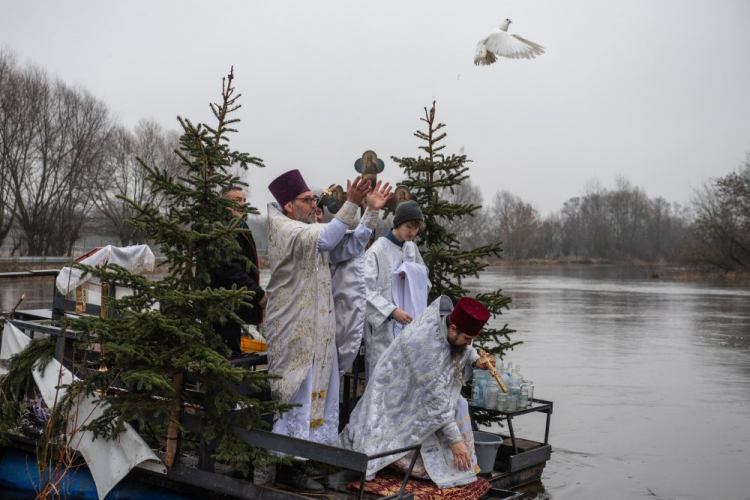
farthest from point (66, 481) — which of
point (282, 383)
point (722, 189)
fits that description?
point (722, 189)

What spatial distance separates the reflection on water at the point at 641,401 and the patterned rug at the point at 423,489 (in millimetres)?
1683

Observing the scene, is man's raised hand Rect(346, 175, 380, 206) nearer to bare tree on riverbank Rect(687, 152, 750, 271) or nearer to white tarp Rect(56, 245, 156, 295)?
white tarp Rect(56, 245, 156, 295)

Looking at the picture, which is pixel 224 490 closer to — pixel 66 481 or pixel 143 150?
pixel 66 481

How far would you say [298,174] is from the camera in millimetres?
5656

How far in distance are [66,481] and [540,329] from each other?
15.6m

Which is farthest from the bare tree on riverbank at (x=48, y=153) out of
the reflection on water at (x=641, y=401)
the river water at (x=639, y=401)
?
the reflection on water at (x=641, y=401)

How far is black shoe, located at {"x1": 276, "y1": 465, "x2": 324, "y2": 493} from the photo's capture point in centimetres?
514

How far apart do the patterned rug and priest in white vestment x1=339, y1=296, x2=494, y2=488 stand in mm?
58

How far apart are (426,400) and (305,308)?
1.08 m

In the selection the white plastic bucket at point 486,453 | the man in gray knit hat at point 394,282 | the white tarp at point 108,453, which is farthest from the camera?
the man in gray knit hat at point 394,282

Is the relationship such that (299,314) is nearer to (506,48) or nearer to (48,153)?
(506,48)

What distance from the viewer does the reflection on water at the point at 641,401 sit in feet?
24.1

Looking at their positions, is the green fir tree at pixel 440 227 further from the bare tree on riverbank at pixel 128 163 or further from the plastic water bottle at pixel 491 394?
the bare tree on riverbank at pixel 128 163

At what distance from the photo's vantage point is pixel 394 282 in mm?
6660
